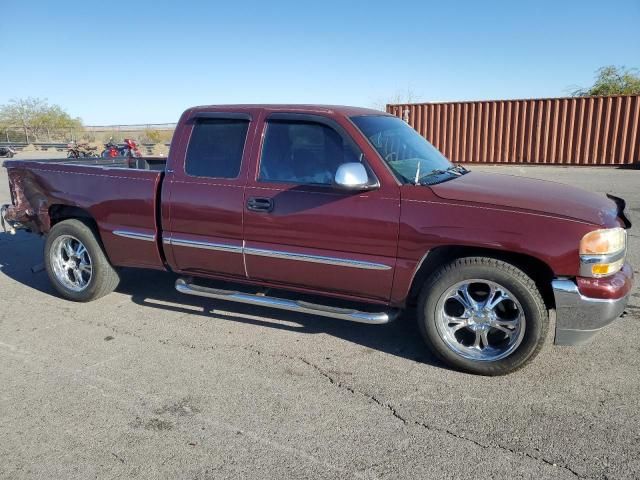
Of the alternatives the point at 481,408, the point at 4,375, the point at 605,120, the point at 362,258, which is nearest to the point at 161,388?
the point at 4,375

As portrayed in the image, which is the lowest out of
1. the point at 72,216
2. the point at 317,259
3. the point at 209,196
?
the point at 317,259

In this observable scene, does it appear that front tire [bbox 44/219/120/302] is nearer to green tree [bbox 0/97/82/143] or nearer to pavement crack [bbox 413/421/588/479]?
pavement crack [bbox 413/421/588/479]

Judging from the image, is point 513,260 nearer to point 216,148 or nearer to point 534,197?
point 534,197

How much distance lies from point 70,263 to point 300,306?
8.85 feet

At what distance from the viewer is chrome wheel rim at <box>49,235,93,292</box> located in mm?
5125

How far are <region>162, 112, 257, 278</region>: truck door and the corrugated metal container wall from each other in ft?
56.0

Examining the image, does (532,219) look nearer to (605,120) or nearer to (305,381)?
(305,381)

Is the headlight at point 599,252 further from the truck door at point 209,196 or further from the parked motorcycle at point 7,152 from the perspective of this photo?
the parked motorcycle at point 7,152

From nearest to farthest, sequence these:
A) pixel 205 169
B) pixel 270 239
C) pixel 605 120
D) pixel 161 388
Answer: pixel 161 388 < pixel 270 239 < pixel 205 169 < pixel 605 120

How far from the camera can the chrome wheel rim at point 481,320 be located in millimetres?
3486

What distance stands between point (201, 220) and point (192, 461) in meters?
2.09

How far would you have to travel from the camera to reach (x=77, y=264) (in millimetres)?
5195

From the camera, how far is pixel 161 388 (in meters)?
3.41

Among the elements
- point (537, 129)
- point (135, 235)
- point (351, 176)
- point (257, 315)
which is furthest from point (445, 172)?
point (537, 129)
